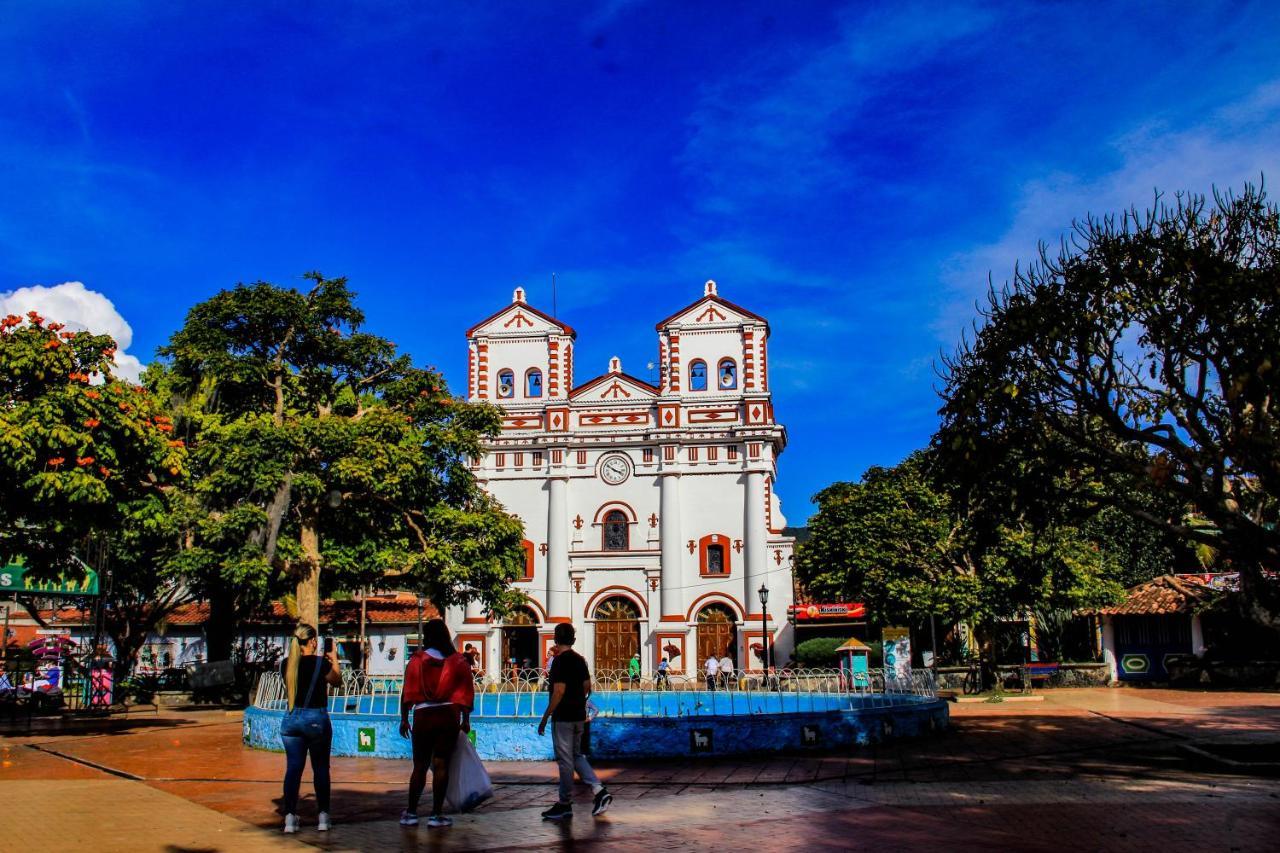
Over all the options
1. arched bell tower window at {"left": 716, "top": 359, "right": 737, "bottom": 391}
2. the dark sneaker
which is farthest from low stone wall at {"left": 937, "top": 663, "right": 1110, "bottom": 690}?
the dark sneaker

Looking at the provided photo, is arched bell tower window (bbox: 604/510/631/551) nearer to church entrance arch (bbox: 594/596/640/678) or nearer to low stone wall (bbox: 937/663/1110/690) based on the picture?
church entrance arch (bbox: 594/596/640/678)

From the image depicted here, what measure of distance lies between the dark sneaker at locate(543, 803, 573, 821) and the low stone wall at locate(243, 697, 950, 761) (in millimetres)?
4693

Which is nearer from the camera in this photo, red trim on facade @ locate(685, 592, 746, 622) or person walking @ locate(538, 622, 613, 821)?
person walking @ locate(538, 622, 613, 821)

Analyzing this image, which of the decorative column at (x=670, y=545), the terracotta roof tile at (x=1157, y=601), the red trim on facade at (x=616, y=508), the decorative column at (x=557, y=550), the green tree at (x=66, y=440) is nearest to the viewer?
the green tree at (x=66, y=440)

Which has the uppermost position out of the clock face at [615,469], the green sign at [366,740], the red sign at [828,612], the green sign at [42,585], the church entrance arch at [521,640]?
the clock face at [615,469]

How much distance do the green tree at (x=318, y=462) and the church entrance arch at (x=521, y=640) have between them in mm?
10962

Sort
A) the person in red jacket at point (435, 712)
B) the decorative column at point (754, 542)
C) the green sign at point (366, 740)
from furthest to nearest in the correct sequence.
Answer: the decorative column at point (754, 542), the green sign at point (366, 740), the person in red jacket at point (435, 712)

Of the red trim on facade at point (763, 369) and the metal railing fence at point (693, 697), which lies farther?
the red trim on facade at point (763, 369)

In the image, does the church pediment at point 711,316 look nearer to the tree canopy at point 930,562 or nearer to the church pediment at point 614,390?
the church pediment at point 614,390

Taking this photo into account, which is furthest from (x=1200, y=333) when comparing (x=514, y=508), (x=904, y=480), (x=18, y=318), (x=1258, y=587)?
(x=514, y=508)

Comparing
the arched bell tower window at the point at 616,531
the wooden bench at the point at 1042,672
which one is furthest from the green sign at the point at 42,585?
the wooden bench at the point at 1042,672

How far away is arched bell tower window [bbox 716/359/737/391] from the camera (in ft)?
145

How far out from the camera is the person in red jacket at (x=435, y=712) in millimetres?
8602

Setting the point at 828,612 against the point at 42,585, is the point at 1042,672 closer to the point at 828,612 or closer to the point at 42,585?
the point at 828,612
